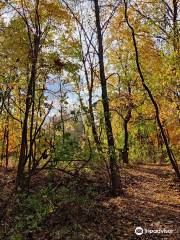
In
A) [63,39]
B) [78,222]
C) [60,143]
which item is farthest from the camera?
[63,39]

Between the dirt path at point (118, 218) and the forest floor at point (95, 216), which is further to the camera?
the dirt path at point (118, 218)

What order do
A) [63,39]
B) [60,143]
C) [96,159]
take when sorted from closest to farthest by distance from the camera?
[60,143], [96,159], [63,39]

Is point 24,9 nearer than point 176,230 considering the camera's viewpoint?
No

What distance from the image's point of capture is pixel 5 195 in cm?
1380

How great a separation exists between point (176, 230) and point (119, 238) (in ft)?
5.01

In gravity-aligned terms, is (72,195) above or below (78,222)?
above

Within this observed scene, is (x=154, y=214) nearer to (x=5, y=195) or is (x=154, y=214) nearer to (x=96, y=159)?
(x=96, y=159)

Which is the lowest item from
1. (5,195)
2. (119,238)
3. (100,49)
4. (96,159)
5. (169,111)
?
(119,238)

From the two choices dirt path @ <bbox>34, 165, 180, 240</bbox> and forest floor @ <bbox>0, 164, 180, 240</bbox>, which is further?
dirt path @ <bbox>34, 165, 180, 240</bbox>

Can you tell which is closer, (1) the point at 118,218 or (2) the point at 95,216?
(1) the point at 118,218

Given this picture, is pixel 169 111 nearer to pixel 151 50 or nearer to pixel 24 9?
pixel 151 50

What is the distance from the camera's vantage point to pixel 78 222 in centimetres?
1036

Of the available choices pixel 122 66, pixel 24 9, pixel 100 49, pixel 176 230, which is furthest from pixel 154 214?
pixel 122 66

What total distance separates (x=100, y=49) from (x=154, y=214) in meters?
6.91
